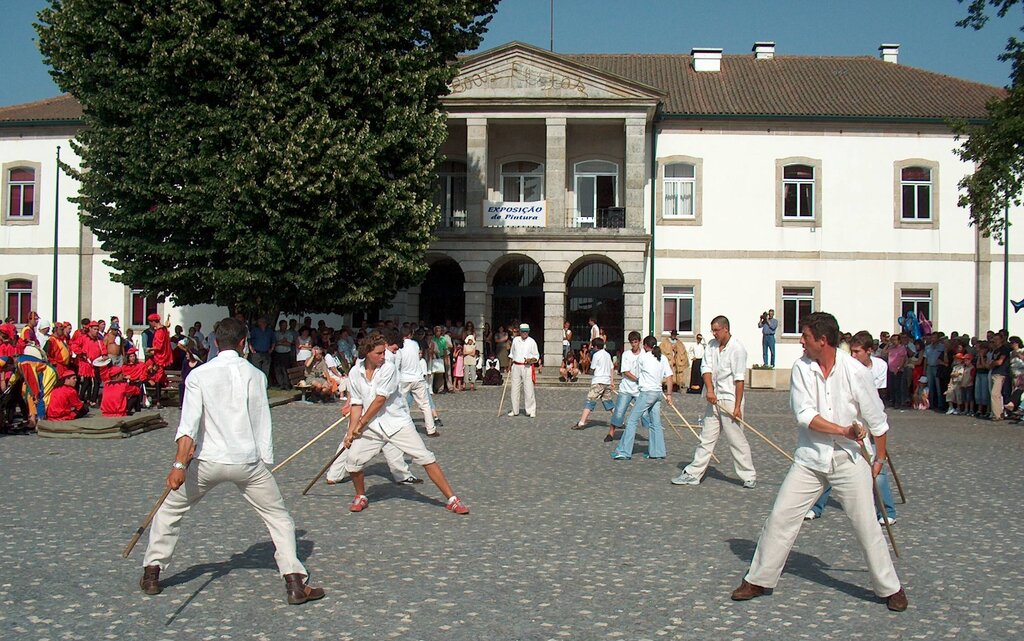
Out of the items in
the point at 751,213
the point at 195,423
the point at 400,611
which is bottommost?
the point at 400,611

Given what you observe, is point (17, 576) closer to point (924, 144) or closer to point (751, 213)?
point (751, 213)

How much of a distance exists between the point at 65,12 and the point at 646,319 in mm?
20616

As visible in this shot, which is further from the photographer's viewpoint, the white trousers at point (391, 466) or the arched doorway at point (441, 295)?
the arched doorway at point (441, 295)

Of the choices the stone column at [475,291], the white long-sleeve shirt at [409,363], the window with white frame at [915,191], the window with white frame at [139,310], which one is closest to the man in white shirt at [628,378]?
the white long-sleeve shirt at [409,363]

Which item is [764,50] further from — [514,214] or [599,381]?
[599,381]

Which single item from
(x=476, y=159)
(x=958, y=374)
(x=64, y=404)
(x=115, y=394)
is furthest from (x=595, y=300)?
(x=64, y=404)

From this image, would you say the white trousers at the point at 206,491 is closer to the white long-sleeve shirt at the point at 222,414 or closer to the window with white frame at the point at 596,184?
the white long-sleeve shirt at the point at 222,414

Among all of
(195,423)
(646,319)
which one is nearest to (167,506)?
(195,423)

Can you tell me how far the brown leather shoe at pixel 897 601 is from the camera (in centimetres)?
691

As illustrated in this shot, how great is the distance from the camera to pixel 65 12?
80.0ft

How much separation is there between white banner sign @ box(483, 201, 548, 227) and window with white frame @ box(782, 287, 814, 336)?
8.92 metres

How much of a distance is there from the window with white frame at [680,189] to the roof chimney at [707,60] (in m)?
6.55

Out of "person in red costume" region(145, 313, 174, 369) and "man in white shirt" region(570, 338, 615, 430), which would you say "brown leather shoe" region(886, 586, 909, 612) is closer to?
"man in white shirt" region(570, 338, 615, 430)

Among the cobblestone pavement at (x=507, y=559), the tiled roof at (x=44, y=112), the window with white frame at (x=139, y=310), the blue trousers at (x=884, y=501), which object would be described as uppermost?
the tiled roof at (x=44, y=112)
